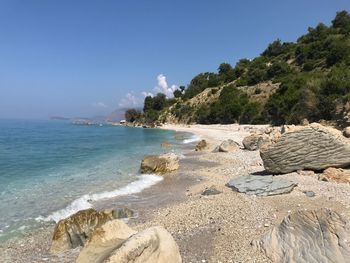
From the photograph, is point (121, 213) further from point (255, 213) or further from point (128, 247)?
point (128, 247)

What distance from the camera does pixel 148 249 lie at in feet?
19.8

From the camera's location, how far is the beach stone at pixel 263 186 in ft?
39.8

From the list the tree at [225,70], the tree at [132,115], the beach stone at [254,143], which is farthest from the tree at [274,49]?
the beach stone at [254,143]

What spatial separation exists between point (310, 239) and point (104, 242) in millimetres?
4150

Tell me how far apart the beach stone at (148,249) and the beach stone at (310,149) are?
376 inches

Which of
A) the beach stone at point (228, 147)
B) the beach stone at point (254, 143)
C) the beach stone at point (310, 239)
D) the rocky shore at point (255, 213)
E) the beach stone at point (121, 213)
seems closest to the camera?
the beach stone at point (310, 239)

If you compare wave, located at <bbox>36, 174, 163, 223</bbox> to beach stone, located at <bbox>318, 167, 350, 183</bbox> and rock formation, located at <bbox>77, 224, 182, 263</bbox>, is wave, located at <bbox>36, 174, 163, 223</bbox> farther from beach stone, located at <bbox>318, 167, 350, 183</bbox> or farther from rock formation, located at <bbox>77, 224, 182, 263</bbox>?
beach stone, located at <bbox>318, 167, 350, 183</bbox>

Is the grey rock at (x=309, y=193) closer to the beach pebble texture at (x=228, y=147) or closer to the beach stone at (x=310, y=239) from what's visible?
the beach stone at (x=310, y=239)

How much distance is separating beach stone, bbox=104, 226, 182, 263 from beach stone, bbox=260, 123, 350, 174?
9.54m

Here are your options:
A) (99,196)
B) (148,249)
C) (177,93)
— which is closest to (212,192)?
(99,196)

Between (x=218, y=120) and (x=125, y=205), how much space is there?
72689 millimetres

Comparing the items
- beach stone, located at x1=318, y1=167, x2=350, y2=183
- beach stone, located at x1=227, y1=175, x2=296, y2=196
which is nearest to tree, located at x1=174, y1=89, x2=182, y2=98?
beach stone, located at x1=318, y1=167, x2=350, y2=183

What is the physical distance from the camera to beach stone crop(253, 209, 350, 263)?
6.46 m

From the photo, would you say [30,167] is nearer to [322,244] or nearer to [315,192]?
[315,192]
